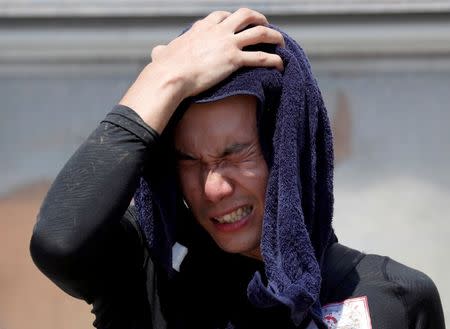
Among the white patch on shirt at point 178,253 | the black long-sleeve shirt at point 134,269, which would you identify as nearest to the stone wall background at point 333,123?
the black long-sleeve shirt at point 134,269

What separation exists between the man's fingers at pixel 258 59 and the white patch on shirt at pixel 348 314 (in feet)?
1.50

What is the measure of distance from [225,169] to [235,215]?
0.09 m

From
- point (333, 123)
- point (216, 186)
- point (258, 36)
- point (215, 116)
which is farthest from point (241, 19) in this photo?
point (333, 123)

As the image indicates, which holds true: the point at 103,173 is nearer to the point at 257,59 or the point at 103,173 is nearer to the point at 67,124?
the point at 257,59

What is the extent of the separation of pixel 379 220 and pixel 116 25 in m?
0.97

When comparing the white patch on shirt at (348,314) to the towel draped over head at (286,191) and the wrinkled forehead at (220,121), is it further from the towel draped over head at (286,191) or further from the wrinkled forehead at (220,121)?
the wrinkled forehead at (220,121)

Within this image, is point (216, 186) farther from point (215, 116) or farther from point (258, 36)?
point (258, 36)

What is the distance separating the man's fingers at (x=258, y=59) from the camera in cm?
191

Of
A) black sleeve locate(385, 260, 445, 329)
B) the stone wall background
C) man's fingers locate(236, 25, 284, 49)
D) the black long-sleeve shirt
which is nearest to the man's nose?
the black long-sleeve shirt

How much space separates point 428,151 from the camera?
10.6 feet

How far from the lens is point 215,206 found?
193 cm

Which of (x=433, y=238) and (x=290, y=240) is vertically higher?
(x=290, y=240)

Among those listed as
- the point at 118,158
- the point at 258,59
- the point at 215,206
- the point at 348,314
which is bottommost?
the point at 348,314

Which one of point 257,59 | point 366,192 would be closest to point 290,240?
point 257,59
